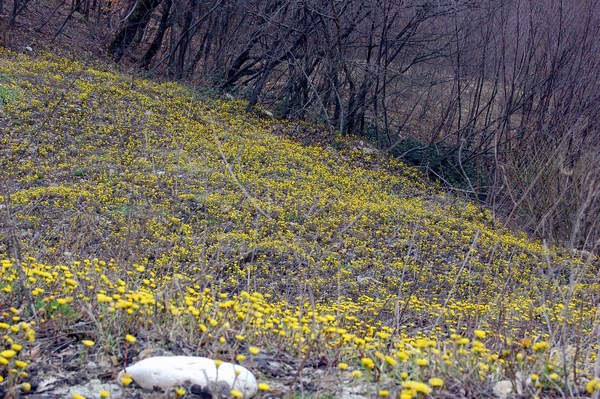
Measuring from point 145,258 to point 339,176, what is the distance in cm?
572

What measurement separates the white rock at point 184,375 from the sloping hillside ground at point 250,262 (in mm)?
67

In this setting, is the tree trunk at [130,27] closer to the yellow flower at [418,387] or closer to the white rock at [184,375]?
the white rock at [184,375]

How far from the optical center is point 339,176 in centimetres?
1158

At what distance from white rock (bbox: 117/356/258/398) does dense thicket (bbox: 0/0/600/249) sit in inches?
406

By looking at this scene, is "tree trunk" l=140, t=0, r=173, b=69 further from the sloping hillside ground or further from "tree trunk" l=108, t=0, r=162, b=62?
the sloping hillside ground

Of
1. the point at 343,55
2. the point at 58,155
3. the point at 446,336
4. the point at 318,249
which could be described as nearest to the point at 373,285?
the point at 318,249

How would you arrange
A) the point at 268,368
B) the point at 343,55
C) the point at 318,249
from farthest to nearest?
the point at 343,55 < the point at 318,249 < the point at 268,368

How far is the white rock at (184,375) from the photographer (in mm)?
2389

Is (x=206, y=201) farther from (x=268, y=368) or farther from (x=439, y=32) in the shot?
(x=439, y=32)

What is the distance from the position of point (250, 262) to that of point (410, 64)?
915cm

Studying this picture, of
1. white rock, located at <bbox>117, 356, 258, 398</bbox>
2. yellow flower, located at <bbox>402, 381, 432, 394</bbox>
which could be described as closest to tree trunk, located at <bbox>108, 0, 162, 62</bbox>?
white rock, located at <bbox>117, 356, 258, 398</bbox>

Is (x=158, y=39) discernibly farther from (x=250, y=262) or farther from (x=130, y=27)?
(x=250, y=262)

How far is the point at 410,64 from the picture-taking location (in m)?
14.7

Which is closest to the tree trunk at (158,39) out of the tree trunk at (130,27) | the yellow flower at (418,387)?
the tree trunk at (130,27)
